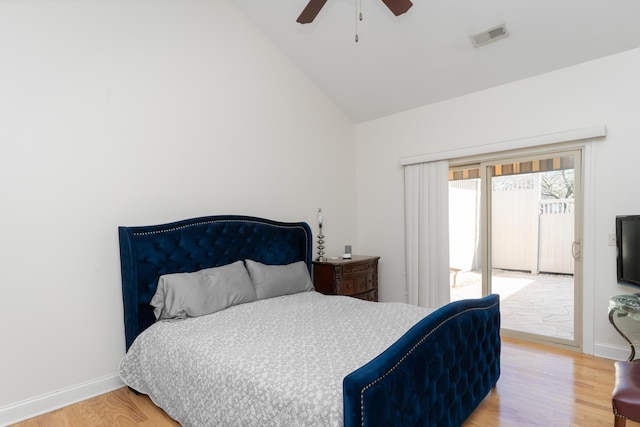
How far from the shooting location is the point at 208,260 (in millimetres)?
3129

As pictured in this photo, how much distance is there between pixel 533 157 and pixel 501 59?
3.41ft

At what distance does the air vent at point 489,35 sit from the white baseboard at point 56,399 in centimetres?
423

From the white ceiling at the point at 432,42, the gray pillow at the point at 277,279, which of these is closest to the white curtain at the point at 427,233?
the white ceiling at the point at 432,42

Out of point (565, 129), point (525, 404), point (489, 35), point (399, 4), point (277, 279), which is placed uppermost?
point (489, 35)

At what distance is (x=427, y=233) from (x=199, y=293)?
8.96 feet

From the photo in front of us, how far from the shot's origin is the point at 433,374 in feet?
5.72

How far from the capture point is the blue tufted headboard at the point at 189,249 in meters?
2.69

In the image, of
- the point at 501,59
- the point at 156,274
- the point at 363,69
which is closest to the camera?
the point at 156,274

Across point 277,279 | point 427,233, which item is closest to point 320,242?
→ point 277,279

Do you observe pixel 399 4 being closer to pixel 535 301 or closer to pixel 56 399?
pixel 535 301

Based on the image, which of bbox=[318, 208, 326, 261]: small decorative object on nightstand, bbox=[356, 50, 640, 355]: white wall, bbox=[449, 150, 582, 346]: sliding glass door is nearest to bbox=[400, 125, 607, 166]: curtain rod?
bbox=[356, 50, 640, 355]: white wall

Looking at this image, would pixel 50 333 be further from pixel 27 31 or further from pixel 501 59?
pixel 501 59

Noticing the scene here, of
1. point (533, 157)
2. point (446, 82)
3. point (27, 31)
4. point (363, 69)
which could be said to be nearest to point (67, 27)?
point (27, 31)

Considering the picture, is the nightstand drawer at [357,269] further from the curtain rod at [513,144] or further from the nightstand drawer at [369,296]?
the curtain rod at [513,144]
